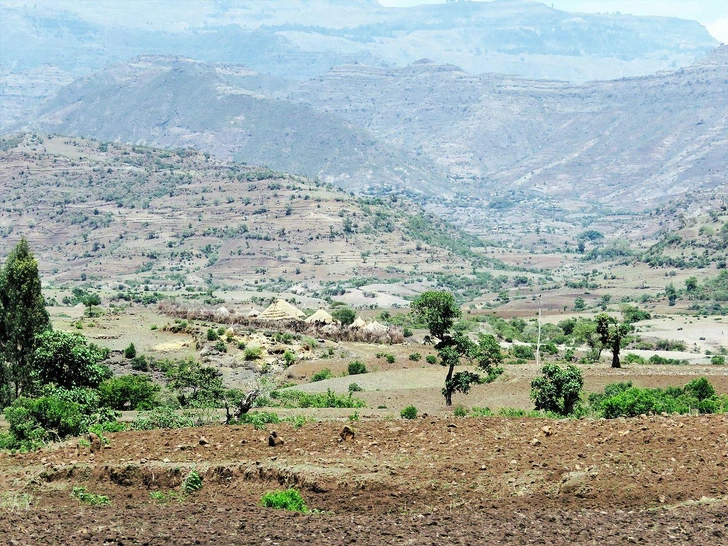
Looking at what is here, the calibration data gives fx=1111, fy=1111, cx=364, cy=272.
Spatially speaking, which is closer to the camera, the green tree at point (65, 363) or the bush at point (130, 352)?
the green tree at point (65, 363)

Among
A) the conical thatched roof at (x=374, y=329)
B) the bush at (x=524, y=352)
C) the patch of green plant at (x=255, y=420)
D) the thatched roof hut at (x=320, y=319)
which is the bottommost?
the patch of green plant at (x=255, y=420)

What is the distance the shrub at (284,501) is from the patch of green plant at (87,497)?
276 centimetres

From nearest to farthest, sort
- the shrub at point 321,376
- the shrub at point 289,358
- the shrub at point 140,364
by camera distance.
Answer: the shrub at point 321,376
the shrub at point 140,364
the shrub at point 289,358

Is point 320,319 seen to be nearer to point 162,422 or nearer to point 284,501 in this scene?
point 162,422

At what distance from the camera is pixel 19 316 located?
131 feet

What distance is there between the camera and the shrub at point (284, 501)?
1811 centimetres

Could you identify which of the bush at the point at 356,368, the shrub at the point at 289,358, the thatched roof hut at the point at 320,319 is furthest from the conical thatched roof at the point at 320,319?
the bush at the point at 356,368

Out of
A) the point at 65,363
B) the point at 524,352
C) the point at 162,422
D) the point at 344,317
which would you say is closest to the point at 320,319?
the point at 344,317

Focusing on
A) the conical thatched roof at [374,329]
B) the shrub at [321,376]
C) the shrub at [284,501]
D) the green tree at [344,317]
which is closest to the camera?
the shrub at [284,501]

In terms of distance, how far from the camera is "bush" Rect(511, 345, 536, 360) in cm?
6850

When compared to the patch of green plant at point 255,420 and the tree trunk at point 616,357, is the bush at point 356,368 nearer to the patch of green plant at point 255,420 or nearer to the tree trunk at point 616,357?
the tree trunk at point 616,357

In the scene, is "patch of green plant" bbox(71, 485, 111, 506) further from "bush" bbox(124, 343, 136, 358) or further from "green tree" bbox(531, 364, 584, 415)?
"bush" bbox(124, 343, 136, 358)

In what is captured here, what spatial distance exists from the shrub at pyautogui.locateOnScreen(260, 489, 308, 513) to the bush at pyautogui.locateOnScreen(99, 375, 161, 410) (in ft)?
80.4

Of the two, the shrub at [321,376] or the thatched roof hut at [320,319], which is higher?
the thatched roof hut at [320,319]
